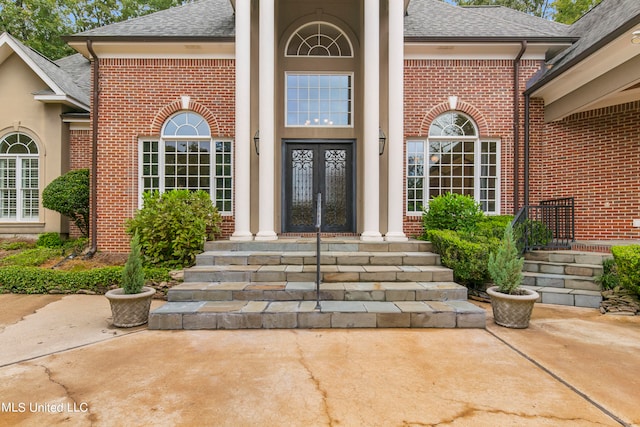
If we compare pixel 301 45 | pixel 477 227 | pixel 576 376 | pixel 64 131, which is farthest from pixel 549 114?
pixel 64 131

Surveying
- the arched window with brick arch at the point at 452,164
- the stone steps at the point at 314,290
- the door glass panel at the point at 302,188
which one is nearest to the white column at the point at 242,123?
the stone steps at the point at 314,290

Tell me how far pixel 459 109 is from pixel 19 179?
37.8 feet

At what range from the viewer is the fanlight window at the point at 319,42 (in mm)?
7656

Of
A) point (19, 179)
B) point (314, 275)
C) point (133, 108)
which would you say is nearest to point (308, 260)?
point (314, 275)

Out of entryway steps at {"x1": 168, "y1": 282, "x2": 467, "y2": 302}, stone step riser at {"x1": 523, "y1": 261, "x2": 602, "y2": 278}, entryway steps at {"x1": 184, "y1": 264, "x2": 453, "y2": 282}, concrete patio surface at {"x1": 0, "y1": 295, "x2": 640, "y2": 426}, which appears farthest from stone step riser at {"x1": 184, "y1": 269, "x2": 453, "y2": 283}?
stone step riser at {"x1": 523, "y1": 261, "x2": 602, "y2": 278}

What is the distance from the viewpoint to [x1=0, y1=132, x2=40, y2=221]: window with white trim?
863 cm

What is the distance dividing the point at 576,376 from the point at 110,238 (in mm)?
8426

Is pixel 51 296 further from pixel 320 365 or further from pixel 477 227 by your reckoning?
pixel 477 227

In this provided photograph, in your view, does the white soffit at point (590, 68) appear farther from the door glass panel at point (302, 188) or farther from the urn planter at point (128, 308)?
the urn planter at point (128, 308)

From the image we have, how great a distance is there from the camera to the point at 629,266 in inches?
180

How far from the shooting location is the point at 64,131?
8672 mm

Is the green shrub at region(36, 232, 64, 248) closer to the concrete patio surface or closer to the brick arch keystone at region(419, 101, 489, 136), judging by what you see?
the concrete patio surface
